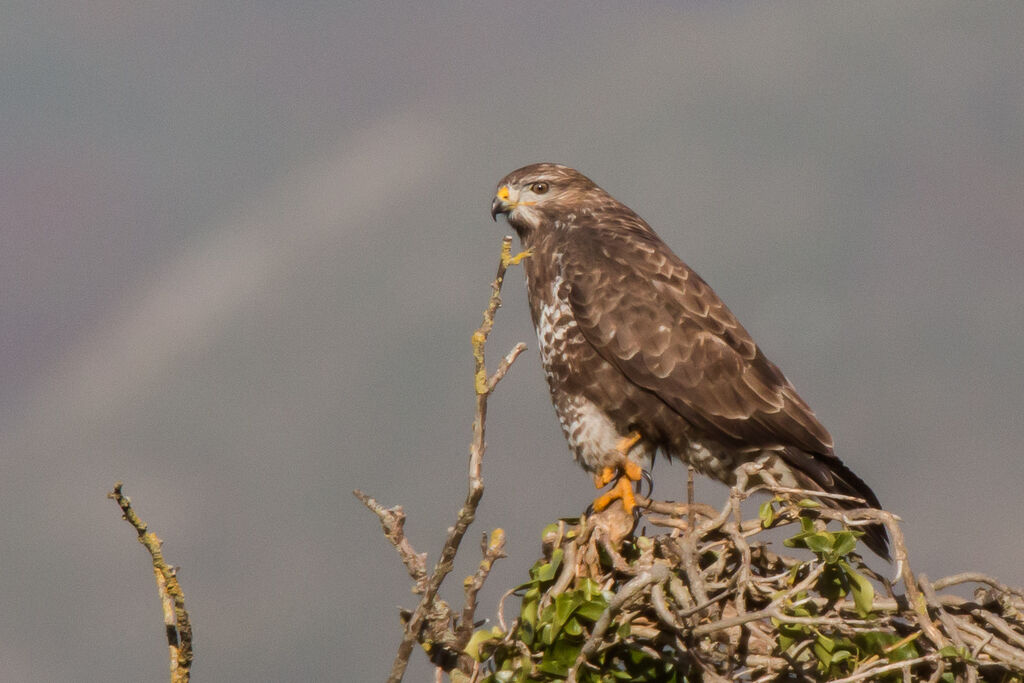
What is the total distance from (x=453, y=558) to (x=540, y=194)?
14.1ft

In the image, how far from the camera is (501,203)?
25.0ft

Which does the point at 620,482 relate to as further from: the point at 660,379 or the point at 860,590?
the point at 860,590

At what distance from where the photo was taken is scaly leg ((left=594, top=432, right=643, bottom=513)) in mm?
5031

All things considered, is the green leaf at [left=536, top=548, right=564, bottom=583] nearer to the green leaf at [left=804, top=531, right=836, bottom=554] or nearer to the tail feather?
the green leaf at [left=804, top=531, right=836, bottom=554]

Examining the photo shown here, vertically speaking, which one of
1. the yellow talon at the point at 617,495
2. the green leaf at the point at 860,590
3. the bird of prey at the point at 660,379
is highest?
the bird of prey at the point at 660,379

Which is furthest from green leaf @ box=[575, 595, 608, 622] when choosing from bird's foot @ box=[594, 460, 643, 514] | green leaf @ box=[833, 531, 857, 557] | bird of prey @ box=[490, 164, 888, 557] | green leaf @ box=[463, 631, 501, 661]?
bird of prey @ box=[490, 164, 888, 557]

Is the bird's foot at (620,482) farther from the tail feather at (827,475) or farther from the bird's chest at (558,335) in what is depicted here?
the tail feather at (827,475)

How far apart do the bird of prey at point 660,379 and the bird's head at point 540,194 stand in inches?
33.2

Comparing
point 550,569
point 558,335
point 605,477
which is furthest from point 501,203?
point 550,569

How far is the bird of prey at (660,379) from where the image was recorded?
5949 millimetres

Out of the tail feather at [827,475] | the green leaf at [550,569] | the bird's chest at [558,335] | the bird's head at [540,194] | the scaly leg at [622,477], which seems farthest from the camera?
the bird's head at [540,194]

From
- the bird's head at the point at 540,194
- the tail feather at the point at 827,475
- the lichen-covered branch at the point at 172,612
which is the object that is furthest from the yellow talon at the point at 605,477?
the lichen-covered branch at the point at 172,612

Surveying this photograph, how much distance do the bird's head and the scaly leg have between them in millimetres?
1940

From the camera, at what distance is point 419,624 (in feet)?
12.0
